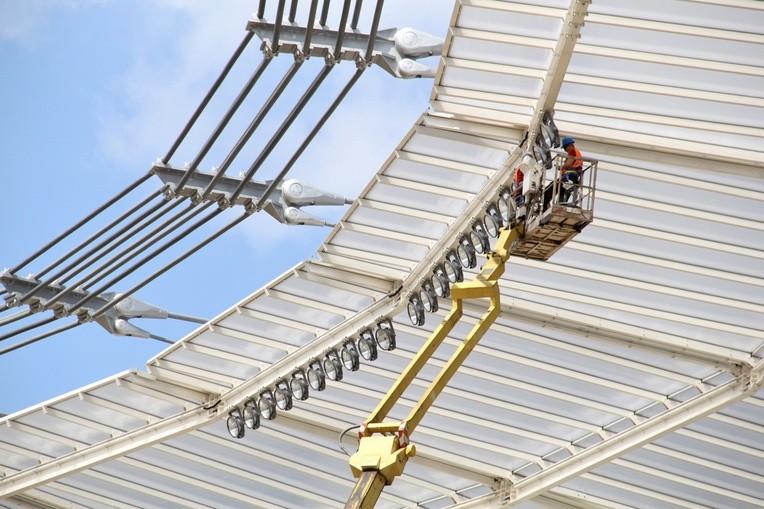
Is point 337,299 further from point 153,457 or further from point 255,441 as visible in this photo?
point 153,457

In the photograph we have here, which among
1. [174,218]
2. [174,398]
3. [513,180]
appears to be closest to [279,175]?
[174,218]

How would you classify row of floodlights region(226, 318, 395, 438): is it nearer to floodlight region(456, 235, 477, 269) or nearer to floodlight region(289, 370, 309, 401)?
floodlight region(289, 370, 309, 401)

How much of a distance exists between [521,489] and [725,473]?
462 cm

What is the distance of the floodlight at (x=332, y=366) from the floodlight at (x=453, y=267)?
357 centimetres

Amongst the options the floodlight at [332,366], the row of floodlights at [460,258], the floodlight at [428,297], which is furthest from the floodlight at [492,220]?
the floodlight at [332,366]

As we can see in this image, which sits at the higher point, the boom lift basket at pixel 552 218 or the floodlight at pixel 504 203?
the floodlight at pixel 504 203

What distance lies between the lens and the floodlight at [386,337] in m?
26.4

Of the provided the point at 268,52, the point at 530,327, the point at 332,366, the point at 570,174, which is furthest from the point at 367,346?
the point at 570,174

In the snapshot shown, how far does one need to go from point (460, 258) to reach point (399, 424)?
8347 millimetres

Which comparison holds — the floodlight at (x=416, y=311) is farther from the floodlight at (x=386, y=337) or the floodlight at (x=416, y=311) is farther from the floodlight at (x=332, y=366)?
the floodlight at (x=332, y=366)

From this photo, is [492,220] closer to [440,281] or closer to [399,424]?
[440,281]

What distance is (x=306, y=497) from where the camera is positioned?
1289 inches

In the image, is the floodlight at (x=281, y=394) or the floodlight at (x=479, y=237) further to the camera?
the floodlight at (x=281, y=394)

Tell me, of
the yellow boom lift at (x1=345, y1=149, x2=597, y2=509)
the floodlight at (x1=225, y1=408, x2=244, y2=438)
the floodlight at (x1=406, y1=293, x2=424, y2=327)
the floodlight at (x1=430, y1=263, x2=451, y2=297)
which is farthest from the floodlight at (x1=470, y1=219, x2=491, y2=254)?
the floodlight at (x1=225, y1=408, x2=244, y2=438)
